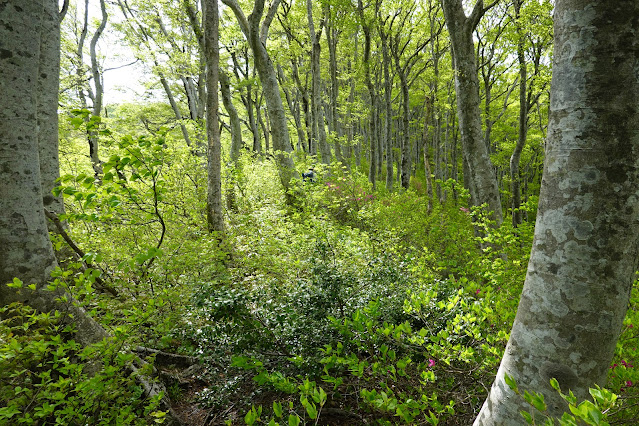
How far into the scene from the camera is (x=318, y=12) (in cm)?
1380

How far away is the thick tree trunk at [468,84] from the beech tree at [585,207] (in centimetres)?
344

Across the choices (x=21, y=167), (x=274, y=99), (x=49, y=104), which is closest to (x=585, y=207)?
(x=21, y=167)

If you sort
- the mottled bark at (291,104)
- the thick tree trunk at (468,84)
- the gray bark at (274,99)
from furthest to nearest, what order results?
the mottled bark at (291,104)
the gray bark at (274,99)
the thick tree trunk at (468,84)

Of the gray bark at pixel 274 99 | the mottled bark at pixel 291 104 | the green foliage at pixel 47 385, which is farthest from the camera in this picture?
the mottled bark at pixel 291 104

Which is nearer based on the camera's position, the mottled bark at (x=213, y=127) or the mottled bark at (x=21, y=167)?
the mottled bark at (x=21, y=167)

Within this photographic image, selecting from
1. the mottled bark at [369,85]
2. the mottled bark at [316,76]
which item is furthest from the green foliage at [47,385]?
the mottled bark at [369,85]

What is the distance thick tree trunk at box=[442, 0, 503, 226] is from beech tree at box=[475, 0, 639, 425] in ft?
11.3

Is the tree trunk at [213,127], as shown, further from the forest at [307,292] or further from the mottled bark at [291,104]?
the mottled bark at [291,104]

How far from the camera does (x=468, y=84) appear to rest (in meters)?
4.27

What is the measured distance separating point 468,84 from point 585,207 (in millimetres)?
3855

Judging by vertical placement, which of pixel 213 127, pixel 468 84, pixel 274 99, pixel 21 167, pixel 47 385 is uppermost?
pixel 274 99

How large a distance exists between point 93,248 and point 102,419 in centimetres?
265

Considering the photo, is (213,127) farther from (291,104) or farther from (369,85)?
(291,104)

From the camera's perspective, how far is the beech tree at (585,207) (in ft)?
3.47
